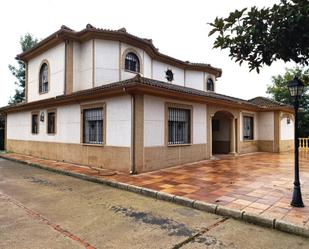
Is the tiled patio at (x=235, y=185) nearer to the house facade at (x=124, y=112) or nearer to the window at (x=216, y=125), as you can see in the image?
the house facade at (x=124, y=112)

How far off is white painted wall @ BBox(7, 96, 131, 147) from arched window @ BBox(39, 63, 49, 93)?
1.81 m

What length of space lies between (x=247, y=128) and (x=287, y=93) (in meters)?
14.1

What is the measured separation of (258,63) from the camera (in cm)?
359

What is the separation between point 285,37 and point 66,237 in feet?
14.8

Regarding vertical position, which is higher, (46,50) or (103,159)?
(46,50)

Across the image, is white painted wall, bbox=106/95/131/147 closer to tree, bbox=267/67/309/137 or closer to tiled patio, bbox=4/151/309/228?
tiled patio, bbox=4/151/309/228

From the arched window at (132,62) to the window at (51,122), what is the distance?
5.02m

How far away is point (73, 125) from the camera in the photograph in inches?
471

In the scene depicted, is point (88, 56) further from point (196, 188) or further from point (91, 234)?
point (91, 234)

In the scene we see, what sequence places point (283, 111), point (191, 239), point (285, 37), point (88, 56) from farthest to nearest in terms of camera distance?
point (283, 111)
point (88, 56)
point (191, 239)
point (285, 37)

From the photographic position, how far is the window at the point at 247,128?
15984 mm

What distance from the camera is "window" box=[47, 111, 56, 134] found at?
1361cm

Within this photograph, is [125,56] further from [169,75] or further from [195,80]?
[195,80]

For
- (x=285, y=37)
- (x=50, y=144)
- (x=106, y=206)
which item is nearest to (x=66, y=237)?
(x=106, y=206)
